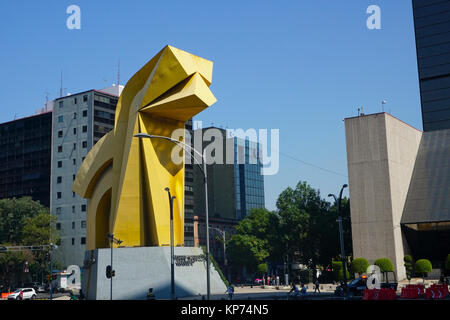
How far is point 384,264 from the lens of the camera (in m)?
59.7

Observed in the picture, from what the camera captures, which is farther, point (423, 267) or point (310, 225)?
point (310, 225)

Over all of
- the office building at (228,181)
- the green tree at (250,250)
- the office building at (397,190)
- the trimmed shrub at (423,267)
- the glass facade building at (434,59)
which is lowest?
the trimmed shrub at (423,267)

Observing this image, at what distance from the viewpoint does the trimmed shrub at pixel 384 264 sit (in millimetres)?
59625

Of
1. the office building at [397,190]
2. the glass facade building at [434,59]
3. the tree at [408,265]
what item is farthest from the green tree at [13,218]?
the glass facade building at [434,59]

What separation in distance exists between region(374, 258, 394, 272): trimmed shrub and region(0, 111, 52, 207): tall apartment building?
2780 inches

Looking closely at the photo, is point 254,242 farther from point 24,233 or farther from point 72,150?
point 72,150

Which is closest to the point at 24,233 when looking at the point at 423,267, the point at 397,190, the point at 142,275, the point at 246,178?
the point at 142,275

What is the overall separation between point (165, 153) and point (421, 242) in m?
39.4

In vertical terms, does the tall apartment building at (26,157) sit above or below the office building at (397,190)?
above

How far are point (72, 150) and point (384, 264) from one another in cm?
6679

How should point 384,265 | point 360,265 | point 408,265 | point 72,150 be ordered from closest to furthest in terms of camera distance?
point 384,265 → point 360,265 → point 408,265 → point 72,150

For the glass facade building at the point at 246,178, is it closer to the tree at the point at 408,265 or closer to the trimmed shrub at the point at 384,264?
the tree at the point at 408,265

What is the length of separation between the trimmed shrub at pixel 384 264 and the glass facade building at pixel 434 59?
52450 millimetres

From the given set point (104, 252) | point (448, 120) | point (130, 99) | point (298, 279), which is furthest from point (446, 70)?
point (104, 252)
